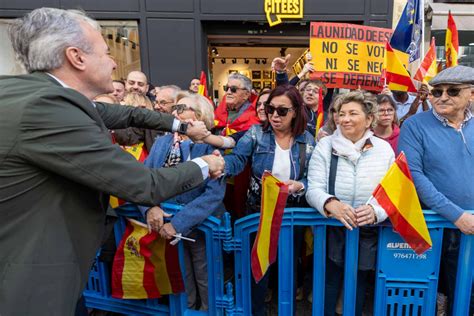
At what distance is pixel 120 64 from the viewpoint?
7.69 meters

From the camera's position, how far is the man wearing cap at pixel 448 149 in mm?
2236

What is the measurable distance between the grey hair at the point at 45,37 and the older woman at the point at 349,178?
1.58 metres

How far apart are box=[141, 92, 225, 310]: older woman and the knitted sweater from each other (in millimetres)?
1350

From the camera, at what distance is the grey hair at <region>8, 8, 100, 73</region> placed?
1336 millimetres

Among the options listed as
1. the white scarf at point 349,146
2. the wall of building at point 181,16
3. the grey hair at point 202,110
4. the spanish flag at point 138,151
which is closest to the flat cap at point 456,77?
the white scarf at point 349,146

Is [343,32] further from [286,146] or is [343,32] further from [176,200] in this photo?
[176,200]

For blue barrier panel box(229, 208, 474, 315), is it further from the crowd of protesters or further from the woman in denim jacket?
the woman in denim jacket

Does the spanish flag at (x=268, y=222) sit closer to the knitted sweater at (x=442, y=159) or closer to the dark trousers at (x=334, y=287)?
the dark trousers at (x=334, y=287)

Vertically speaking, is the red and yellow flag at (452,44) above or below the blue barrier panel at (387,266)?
above

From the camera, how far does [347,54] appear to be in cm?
434

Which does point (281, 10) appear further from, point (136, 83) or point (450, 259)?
point (450, 259)

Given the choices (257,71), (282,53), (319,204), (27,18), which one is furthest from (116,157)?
(257,71)

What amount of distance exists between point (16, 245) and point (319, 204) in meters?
1.56

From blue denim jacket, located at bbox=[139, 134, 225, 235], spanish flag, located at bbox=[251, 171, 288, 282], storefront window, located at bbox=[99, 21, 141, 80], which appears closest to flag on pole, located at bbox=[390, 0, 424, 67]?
blue denim jacket, located at bbox=[139, 134, 225, 235]
